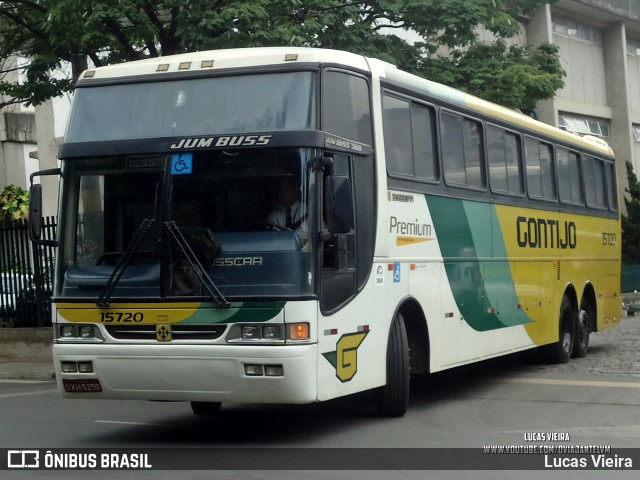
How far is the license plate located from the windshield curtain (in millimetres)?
2182

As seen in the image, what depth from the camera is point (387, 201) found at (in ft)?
36.2

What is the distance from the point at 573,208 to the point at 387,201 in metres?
7.50

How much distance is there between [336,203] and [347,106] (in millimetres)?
1187

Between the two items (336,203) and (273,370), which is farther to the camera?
(336,203)

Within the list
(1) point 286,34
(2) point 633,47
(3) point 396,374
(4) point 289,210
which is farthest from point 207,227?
(2) point 633,47

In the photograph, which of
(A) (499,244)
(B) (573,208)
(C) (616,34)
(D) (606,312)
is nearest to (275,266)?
(A) (499,244)

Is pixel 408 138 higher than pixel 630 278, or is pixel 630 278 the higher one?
pixel 408 138

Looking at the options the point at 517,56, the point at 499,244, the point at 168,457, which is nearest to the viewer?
the point at 168,457

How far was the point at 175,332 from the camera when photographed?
31.7 feet

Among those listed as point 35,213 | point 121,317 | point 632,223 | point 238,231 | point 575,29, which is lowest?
point 121,317

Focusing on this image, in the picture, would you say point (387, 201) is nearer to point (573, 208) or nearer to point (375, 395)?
point (375, 395)

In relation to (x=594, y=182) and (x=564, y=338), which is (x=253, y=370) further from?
(x=594, y=182)

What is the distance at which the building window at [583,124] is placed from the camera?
137ft

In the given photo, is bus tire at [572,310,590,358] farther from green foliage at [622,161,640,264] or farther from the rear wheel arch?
green foliage at [622,161,640,264]
